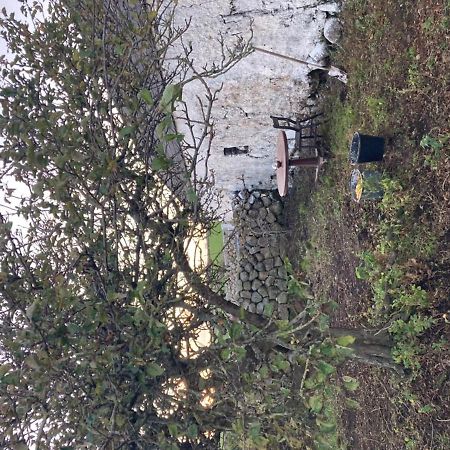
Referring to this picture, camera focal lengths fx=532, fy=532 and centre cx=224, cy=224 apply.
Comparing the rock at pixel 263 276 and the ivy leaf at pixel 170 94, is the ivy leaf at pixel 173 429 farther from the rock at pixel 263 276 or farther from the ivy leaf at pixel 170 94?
the rock at pixel 263 276

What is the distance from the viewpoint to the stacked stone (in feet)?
34.7

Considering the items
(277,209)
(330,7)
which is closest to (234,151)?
(277,209)

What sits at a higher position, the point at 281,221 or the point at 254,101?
the point at 254,101

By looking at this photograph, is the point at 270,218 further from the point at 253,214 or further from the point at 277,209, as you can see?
the point at 253,214

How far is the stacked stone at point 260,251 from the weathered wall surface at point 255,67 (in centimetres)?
91

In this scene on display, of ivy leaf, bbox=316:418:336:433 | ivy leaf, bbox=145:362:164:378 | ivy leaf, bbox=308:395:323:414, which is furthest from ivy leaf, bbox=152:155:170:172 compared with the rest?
ivy leaf, bbox=316:418:336:433

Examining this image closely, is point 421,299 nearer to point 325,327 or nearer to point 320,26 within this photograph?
point 325,327

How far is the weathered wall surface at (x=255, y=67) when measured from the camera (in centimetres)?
731

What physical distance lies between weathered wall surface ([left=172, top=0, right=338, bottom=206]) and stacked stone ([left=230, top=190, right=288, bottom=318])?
91 centimetres

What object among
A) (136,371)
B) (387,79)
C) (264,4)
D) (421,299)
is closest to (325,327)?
(136,371)

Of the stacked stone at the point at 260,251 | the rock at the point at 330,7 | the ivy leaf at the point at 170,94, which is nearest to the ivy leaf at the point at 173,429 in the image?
the ivy leaf at the point at 170,94

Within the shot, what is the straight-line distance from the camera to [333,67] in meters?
7.82

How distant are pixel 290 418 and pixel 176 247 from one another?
1557mm

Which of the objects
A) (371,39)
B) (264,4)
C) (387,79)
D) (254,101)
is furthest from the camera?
(254,101)
